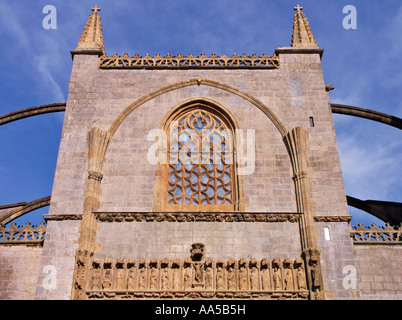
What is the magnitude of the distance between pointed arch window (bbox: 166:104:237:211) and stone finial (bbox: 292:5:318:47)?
4152 mm

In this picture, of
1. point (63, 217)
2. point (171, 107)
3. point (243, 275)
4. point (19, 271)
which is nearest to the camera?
point (243, 275)

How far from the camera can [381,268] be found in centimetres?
1323

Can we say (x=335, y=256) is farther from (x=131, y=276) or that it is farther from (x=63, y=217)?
(x=63, y=217)

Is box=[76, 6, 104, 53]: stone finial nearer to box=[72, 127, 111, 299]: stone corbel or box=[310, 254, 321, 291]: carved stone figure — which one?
box=[72, 127, 111, 299]: stone corbel

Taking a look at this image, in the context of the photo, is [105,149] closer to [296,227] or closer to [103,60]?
[103,60]

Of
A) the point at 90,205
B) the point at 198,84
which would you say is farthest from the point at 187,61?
the point at 90,205

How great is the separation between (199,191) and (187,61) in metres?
4.86

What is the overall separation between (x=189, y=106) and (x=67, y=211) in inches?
202

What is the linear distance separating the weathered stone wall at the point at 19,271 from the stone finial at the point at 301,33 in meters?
10.9

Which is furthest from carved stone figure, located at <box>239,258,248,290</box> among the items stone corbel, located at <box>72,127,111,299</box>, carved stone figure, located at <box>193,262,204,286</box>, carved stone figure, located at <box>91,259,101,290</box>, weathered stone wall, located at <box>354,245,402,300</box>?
stone corbel, located at <box>72,127,111,299</box>

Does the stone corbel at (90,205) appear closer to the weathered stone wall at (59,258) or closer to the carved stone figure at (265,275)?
the weathered stone wall at (59,258)

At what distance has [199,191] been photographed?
14.7 metres

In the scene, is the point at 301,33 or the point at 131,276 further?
the point at 301,33

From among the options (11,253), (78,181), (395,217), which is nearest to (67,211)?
(78,181)
